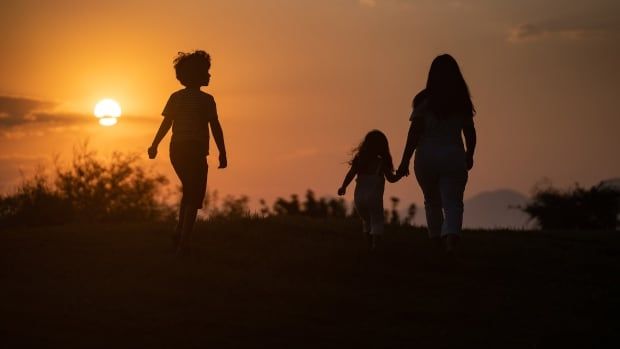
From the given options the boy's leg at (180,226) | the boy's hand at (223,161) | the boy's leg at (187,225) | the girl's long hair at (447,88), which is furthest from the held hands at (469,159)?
the boy's leg at (180,226)

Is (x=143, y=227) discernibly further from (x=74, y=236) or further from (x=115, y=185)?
(x=115, y=185)

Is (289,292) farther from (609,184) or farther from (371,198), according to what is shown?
(609,184)

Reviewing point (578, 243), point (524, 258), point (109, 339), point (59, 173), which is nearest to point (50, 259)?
point (109, 339)

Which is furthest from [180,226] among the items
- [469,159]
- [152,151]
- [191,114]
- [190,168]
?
[469,159]

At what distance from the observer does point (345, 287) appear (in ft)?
40.0

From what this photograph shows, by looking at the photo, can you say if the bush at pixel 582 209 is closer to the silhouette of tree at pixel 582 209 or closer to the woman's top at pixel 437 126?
the silhouette of tree at pixel 582 209

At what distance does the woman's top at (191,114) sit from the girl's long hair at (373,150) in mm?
2951

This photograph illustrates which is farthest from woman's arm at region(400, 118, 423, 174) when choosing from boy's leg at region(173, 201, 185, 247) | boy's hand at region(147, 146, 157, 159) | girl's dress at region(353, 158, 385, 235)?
boy's hand at region(147, 146, 157, 159)

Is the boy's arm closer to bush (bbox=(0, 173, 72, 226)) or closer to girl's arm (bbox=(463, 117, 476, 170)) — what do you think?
girl's arm (bbox=(463, 117, 476, 170))

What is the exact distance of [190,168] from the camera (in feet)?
44.2

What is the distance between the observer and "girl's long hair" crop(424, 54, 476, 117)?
13352 millimetres

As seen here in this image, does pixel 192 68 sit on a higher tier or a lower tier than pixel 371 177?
higher

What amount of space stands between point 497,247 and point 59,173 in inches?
681

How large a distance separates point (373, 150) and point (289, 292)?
4.48 meters
